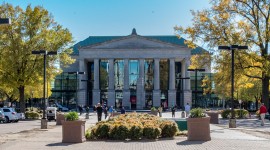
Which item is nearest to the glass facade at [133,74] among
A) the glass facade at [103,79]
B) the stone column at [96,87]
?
the glass facade at [103,79]

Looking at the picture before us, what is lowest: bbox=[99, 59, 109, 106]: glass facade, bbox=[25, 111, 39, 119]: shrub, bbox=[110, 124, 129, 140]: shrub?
bbox=[25, 111, 39, 119]: shrub

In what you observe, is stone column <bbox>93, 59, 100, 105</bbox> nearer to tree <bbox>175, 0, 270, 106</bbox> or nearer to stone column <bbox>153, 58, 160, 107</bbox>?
stone column <bbox>153, 58, 160, 107</bbox>

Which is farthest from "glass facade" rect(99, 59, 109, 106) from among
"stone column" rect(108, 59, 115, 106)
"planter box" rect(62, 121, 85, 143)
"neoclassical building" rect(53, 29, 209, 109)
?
"planter box" rect(62, 121, 85, 143)

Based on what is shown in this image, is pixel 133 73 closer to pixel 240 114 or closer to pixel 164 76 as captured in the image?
pixel 164 76

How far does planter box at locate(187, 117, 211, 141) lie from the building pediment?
259ft

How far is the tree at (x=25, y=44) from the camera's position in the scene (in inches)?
1825

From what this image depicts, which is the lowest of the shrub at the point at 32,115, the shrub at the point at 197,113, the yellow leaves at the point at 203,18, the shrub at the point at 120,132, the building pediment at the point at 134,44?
the shrub at the point at 32,115

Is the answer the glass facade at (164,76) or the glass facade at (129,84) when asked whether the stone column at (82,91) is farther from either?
the glass facade at (164,76)

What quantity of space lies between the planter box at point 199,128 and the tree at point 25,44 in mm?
31556

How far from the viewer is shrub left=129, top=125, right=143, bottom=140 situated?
61.0 ft

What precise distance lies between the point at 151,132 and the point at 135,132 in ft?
2.26

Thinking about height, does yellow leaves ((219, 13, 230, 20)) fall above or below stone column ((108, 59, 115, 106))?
above

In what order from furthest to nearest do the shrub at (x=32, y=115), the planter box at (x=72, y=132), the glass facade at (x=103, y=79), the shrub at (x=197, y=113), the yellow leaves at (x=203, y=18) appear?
the glass facade at (x=103, y=79), the shrub at (x=32, y=115), the yellow leaves at (x=203, y=18), the shrub at (x=197, y=113), the planter box at (x=72, y=132)

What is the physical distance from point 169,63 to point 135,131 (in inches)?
3158
